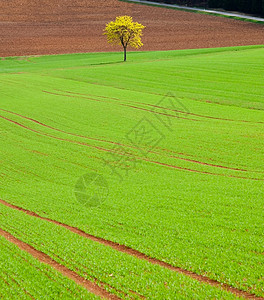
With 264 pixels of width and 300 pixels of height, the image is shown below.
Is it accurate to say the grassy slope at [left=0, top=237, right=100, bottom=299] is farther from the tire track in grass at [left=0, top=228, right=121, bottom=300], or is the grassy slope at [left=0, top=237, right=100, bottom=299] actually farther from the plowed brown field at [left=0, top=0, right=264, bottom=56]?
the plowed brown field at [left=0, top=0, right=264, bottom=56]

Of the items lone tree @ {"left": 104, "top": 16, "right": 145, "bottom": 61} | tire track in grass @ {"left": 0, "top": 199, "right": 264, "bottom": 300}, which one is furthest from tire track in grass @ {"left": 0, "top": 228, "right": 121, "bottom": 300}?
lone tree @ {"left": 104, "top": 16, "right": 145, "bottom": 61}

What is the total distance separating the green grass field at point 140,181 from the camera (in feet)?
41.4

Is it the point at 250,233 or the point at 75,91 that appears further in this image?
the point at 75,91

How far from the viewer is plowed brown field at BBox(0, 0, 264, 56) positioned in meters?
86.9

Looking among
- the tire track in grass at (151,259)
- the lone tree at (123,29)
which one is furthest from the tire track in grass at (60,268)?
the lone tree at (123,29)

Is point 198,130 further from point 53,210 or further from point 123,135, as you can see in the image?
point 53,210

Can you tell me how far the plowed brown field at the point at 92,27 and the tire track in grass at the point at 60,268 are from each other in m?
→ 71.4

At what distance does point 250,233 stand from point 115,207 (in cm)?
633

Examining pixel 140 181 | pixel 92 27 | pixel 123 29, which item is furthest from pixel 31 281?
pixel 92 27

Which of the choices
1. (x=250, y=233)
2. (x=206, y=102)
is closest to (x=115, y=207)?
(x=250, y=233)

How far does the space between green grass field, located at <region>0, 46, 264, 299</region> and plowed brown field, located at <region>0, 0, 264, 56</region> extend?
41.2 meters

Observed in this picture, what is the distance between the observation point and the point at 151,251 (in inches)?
541

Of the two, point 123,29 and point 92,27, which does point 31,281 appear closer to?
point 123,29

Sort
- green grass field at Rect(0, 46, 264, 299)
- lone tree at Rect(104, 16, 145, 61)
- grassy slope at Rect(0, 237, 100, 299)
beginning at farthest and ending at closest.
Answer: lone tree at Rect(104, 16, 145, 61), green grass field at Rect(0, 46, 264, 299), grassy slope at Rect(0, 237, 100, 299)
